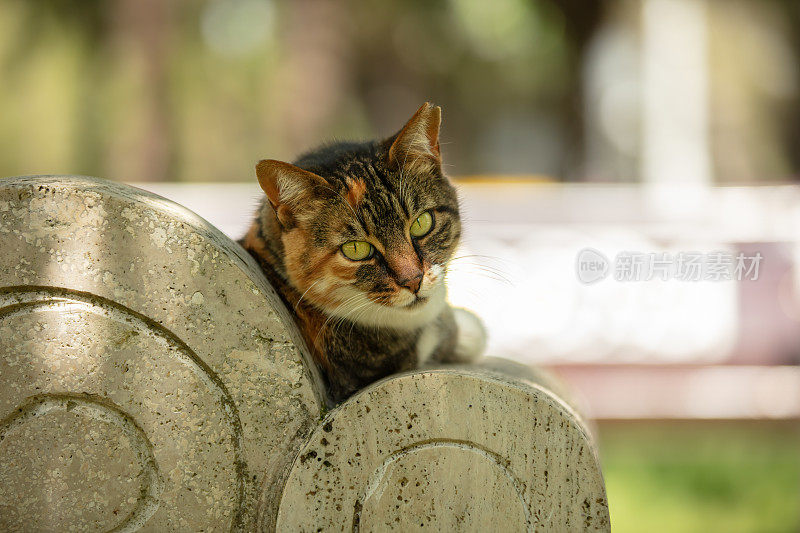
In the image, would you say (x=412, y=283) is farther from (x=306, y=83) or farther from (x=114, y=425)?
(x=306, y=83)

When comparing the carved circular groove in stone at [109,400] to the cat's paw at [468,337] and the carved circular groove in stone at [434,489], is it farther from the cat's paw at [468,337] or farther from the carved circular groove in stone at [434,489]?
the cat's paw at [468,337]

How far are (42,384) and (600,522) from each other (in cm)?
115

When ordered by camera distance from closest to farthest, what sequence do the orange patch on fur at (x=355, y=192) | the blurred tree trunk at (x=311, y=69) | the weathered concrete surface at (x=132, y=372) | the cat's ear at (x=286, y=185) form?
1. the weathered concrete surface at (x=132, y=372)
2. the cat's ear at (x=286, y=185)
3. the orange patch on fur at (x=355, y=192)
4. the blurred tree trunk at (x=311, y=69)

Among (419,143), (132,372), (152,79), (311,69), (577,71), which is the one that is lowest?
(132,372)

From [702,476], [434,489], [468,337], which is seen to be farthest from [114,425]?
[702,476]

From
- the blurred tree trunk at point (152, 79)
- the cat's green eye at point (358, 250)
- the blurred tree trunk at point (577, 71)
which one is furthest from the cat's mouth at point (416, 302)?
the blurred tree trunk at point (152, 79)

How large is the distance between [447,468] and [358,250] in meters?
0.60

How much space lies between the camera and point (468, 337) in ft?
7.14

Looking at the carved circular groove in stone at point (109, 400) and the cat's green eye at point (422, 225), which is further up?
the cat's green eye at point (422, 225)

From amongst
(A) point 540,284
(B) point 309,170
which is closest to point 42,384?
(B) point 309,170

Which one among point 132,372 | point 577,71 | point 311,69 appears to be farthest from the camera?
point 311,69

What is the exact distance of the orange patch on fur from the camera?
5.72ft

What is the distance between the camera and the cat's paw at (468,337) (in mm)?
2133

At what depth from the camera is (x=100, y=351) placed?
1369 millimetres
